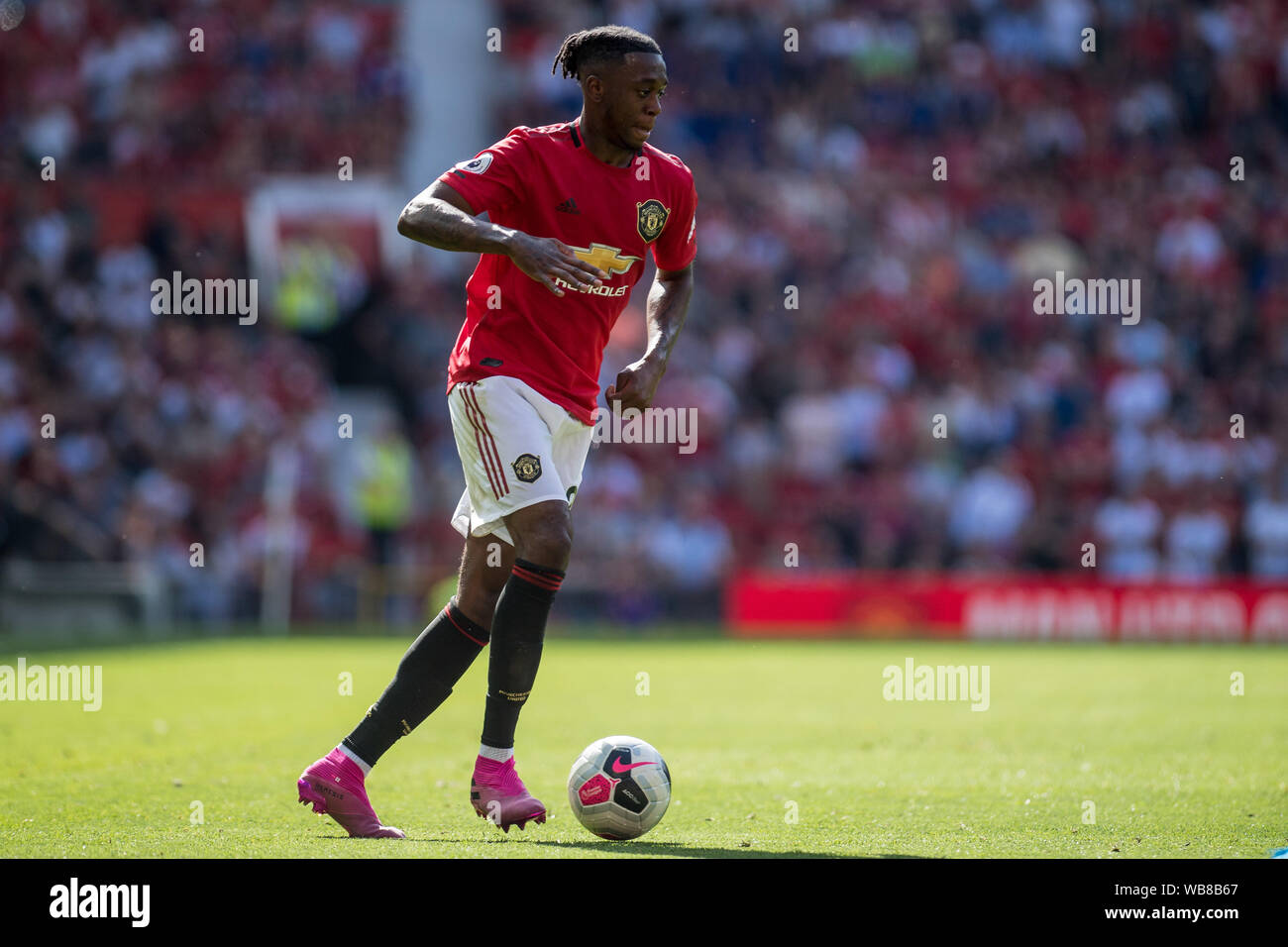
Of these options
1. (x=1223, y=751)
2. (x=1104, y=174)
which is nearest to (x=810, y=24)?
(x=1104, y=174)

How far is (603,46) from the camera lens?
6113 mm

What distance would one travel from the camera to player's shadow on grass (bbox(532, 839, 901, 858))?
531cm

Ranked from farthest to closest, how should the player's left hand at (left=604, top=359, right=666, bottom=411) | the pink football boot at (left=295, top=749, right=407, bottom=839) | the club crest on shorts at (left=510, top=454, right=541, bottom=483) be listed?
the player's left hand at (left=604, top=359, right=666, bottom=411)
the club crest on shorts at (left=510, top=454, right=541, bottom=483)
the pink football boot at (left=295, top=749, right=407, bottom=839)

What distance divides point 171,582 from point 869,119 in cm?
1219

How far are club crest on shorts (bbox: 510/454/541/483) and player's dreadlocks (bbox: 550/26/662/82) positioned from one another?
1.42 meters

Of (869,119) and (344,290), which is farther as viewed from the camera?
(869,119)

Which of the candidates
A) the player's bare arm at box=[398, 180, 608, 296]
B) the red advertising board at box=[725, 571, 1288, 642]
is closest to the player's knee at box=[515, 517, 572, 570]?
the player's bare arm at box=[398, 180, 608, 296]

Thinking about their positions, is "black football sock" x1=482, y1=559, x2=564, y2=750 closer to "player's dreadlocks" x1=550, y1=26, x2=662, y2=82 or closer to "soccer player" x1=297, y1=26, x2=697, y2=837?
"soccer player" x1=297, y1=26, x2=697, y2=837

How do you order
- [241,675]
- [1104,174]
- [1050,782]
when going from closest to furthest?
[1050,782], [241,675], [1104,174]

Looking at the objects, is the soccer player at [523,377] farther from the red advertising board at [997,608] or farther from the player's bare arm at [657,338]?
the red advertising board at [997,608]

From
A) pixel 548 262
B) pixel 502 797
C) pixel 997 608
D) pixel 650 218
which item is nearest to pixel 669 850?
pixel 502 797

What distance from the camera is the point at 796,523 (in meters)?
20.2

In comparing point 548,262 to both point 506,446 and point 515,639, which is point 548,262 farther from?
point 515,639
